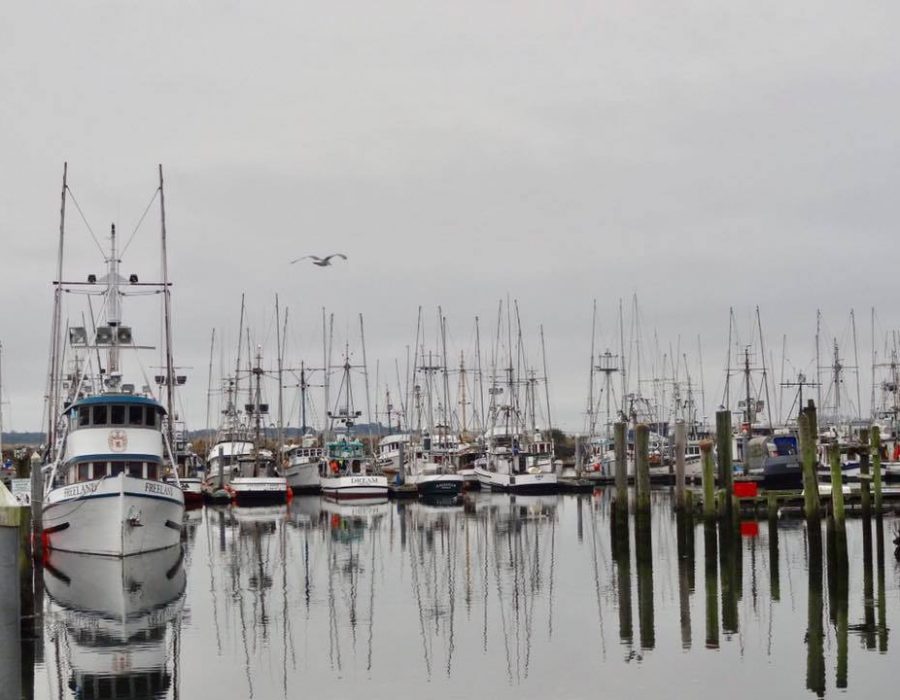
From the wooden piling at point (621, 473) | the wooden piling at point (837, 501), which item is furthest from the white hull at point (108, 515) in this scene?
the wooden piling at point (837, 501)

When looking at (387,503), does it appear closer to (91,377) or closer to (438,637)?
(91,377)

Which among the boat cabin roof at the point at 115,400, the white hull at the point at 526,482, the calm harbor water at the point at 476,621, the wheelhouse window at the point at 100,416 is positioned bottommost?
the calm harbor water at the point at 476,621

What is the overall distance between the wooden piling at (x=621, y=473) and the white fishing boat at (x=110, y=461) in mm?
16418

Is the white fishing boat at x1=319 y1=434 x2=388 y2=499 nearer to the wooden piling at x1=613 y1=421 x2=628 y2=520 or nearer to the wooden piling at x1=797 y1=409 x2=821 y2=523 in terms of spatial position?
the wooden piling at x1=613 y1=421 x2=628 y2=520

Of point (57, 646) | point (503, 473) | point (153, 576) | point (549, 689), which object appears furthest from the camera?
point (503, 473)

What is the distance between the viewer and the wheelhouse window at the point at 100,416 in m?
50.3

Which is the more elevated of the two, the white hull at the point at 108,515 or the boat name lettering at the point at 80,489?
the boat name lettering at the point at 80,489

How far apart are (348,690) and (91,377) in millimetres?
32056

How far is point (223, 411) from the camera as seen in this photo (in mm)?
123000

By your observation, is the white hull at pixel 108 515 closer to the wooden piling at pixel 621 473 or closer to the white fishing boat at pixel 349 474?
the wooden piling at pixel 621 473

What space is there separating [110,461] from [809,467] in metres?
25.2

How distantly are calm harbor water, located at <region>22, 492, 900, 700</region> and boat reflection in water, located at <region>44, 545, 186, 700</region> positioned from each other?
0.09m

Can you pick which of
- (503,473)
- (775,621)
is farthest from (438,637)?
(503,473)

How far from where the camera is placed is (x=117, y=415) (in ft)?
165
